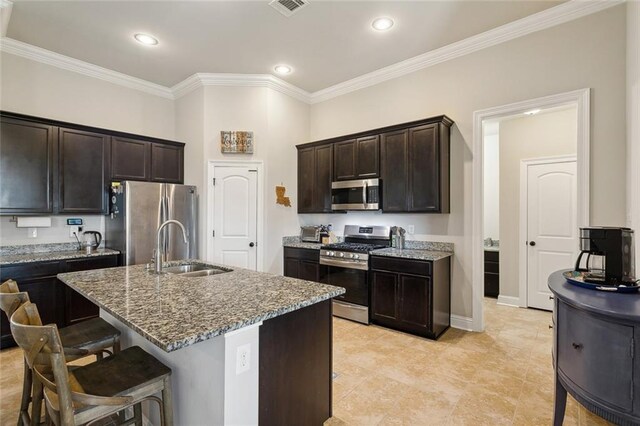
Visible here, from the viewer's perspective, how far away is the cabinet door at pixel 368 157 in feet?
13.0

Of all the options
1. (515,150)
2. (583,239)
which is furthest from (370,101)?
(583,239)

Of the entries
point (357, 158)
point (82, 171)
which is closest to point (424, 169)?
point (357, 158)

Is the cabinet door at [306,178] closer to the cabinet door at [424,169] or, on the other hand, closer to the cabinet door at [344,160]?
the cabinet door at [344,160]

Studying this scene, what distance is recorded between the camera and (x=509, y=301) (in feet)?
15.1

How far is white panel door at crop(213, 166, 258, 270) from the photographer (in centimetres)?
440

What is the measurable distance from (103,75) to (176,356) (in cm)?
436

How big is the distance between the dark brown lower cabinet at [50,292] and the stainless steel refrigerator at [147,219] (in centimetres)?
40

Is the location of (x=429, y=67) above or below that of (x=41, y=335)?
above

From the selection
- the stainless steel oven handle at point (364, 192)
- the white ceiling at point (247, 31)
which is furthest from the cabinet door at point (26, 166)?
the stainless steel oven handle at point (364, 192)

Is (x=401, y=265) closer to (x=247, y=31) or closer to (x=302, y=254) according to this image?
(x=302, y=254)

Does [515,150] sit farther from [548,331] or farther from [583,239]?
[583,239]

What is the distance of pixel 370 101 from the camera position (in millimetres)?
4465

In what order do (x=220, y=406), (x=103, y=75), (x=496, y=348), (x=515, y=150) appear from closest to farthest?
(x=220, y=406) < (x=496, y=348) < (x=103, y=75) < (x=515, y=150)

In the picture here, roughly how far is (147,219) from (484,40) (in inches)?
180
